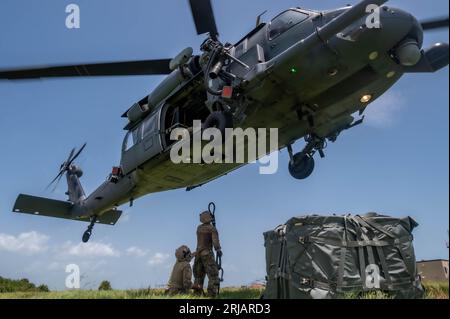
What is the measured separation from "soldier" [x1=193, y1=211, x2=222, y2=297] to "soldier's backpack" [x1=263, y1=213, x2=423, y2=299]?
211 cm

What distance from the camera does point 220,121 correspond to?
7.89 meters

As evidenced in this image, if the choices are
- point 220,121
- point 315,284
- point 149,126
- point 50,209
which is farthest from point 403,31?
point 50,209

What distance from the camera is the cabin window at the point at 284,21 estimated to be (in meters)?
7.77

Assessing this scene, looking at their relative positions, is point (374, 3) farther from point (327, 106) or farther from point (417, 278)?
point (417, 278)

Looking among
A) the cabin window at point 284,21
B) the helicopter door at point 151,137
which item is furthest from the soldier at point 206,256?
the cabin window at point 284,21

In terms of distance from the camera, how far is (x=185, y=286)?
22.1 ft

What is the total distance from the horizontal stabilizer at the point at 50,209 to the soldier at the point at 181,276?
764 centimetres

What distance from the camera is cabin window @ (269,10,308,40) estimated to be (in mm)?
7775

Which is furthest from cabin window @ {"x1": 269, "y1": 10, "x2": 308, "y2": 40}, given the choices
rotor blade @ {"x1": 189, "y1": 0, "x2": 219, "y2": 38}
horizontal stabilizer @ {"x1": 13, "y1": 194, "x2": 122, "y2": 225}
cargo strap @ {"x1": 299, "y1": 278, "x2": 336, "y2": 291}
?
horizontal stabilizer @ {"x1": 13, "y1": 194, "x2": 122, "y2": 225}

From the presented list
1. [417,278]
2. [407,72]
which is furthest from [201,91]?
[417,278]

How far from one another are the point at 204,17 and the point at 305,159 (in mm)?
4117

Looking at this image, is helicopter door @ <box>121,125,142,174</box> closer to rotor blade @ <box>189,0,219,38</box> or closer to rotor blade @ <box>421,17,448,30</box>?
rotor blade @ <box>189,0,219,38</box>

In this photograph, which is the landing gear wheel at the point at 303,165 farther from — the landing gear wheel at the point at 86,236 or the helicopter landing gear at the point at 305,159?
the landing gear wheel at the point at 86,236
